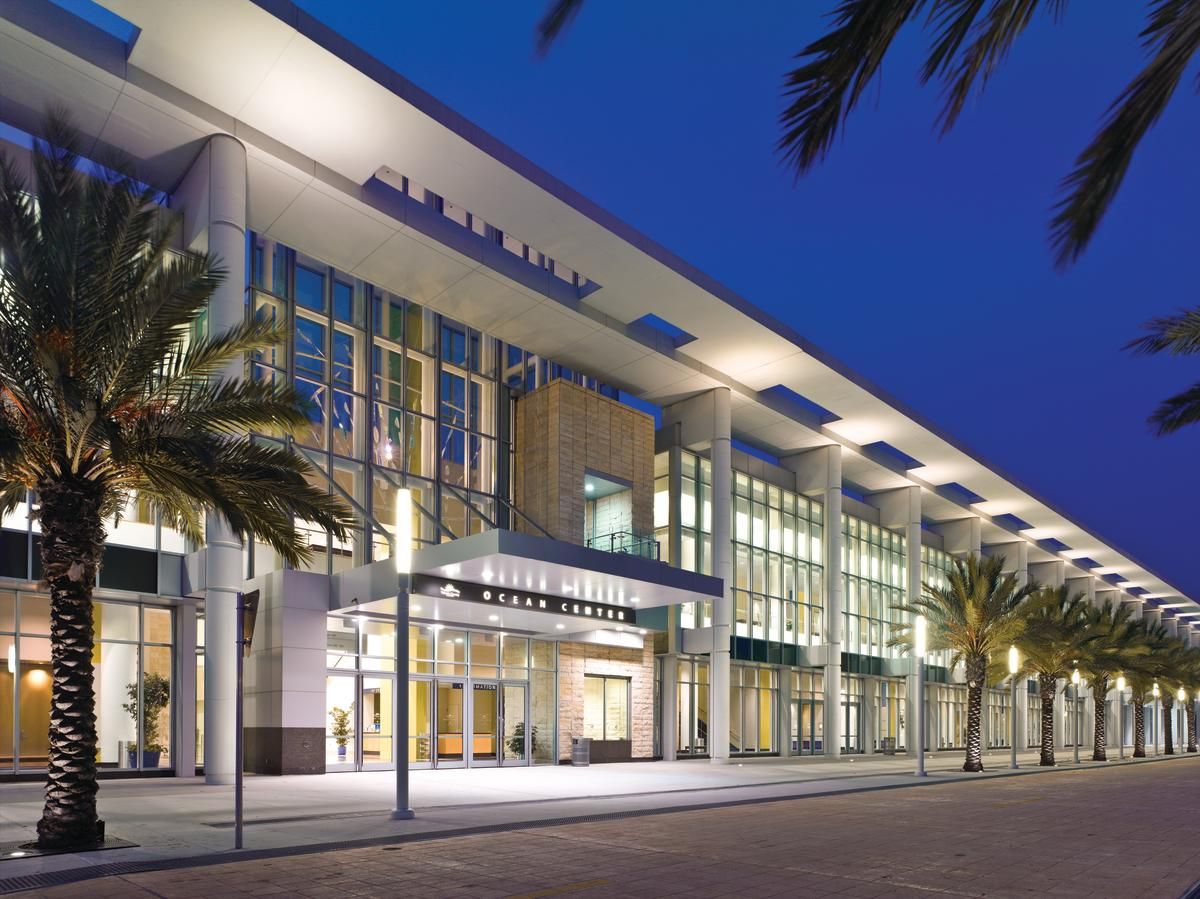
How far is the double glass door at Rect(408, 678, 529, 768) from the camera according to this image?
30828 mm

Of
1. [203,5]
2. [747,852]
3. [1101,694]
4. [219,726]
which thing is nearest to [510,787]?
[219,726]

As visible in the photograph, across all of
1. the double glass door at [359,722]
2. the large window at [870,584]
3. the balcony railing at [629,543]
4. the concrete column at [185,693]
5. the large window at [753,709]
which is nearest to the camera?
the concrete column at [185,693]

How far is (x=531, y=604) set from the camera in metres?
29.8

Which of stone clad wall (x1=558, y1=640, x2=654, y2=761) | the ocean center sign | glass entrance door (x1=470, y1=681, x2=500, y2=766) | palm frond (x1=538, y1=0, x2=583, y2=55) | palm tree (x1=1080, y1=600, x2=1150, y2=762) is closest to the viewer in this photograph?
palm frond (x1=538, y1=0, x2=583, y2=55)

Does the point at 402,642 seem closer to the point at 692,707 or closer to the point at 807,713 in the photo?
the point at 692,707

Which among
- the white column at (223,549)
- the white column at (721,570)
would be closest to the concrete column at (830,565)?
the white column at (721,570)

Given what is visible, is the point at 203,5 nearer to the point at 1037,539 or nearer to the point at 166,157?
the point at 166,157

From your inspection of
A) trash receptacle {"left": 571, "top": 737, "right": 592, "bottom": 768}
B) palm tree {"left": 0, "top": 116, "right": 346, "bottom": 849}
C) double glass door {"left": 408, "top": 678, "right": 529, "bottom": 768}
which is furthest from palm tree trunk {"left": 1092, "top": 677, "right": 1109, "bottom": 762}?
palm tree {"left": 0, "top": 116, "right": 346, "bottom": 849}

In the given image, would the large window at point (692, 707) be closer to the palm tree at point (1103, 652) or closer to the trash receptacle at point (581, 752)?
the trash receptacle at point (581, 752)

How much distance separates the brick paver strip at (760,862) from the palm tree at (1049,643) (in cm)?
2312

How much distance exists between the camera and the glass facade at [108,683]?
2398 centimetres

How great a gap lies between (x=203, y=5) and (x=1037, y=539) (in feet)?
210

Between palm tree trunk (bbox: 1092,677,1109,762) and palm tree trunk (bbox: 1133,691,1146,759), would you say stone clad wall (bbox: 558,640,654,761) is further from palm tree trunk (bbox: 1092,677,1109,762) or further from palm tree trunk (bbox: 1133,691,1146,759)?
palm tree trunk (bbox: 1133,691,1146,759)

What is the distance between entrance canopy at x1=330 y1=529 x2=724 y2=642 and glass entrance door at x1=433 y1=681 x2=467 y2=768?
84.8 inches
